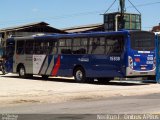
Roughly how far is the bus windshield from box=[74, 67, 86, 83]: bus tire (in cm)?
387

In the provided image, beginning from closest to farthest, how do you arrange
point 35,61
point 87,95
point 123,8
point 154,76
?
point 87,95 → point 154,76 → point 35,61 → point 123,8

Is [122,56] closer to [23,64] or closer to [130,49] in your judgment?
[130,49]

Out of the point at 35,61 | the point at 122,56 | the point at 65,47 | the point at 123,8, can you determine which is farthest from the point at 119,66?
the point at 123,8

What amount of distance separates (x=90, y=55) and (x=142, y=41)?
3.19 m

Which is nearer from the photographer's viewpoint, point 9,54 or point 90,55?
point 90,55

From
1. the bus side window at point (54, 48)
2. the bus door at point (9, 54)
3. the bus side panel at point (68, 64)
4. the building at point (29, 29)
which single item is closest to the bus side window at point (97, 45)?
the bus side panel at point (68, 64)

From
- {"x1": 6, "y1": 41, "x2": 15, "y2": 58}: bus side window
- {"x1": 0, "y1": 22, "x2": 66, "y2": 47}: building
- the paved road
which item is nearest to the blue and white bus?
{"x1": 6, "y1": 41, "x2": 15, "y2": 58}: bus side window

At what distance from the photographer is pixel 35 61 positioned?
106ft

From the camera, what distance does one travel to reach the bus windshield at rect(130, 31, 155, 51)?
85.5ft

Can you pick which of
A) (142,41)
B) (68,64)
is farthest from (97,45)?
(68,64)

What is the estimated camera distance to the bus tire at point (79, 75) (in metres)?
28.4

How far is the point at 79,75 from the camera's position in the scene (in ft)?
94.0

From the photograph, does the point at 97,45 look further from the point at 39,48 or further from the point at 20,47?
the point at 20,47

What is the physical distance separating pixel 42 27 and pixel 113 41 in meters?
40.0
